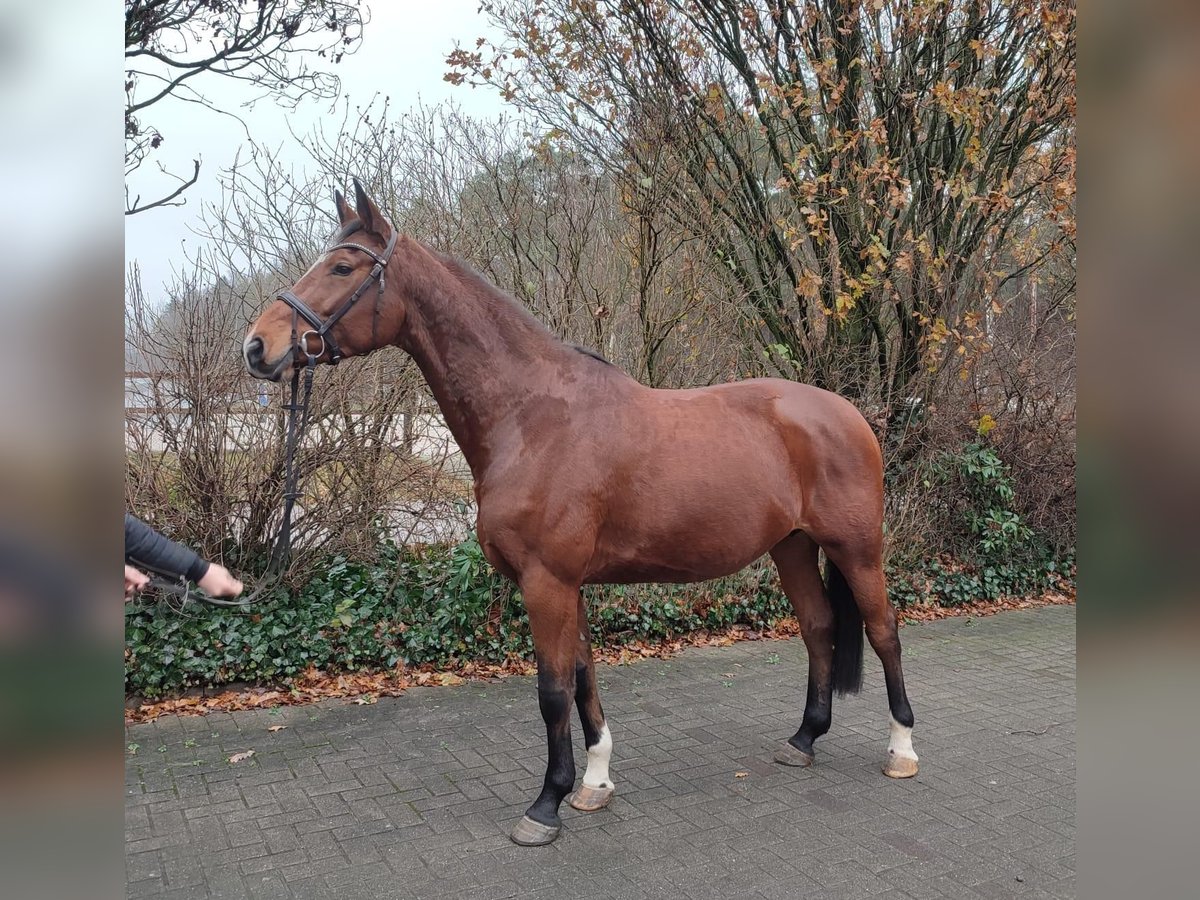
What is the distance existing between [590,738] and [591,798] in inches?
9.7

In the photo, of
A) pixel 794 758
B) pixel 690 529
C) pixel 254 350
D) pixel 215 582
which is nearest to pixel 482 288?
pixel 254 350

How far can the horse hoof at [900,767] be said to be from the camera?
392cm

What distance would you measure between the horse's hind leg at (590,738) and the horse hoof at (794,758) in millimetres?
944

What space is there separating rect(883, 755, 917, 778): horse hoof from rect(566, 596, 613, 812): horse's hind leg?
4.43 ft

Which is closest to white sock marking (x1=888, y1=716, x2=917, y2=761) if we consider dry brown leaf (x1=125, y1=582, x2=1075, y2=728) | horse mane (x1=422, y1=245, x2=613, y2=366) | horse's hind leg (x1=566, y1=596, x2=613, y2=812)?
horse's hind leg (x1=566, y1=596, x2=613, y2=812)

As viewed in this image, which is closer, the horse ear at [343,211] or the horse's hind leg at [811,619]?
the horse ear at [343,211]

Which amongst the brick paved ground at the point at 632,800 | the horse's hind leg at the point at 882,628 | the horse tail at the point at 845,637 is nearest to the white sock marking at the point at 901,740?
the horse's hind leg at the point at 882,628

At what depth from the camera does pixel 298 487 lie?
18.0 ft

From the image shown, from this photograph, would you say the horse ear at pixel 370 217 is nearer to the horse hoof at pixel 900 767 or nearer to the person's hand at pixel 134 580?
the person's hand at pixel 134 580

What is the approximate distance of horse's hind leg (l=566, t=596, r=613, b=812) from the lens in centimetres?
360

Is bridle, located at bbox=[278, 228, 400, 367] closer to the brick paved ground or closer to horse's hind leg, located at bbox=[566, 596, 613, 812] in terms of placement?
horse's hind leg, located at bbox=[566, 596, 613, 812]
